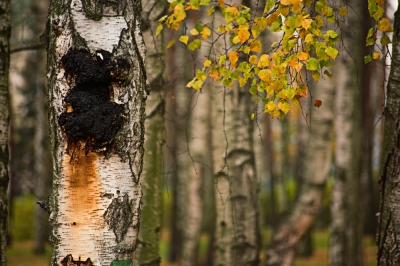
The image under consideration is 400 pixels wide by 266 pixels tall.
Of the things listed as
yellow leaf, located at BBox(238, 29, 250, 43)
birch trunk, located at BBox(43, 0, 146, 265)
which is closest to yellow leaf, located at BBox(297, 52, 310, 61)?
yellow leaf, located at BBox(238, 29, 250, 43)

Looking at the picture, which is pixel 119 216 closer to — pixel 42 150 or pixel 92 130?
pixel 92 130

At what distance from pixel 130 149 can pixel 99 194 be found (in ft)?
1.01

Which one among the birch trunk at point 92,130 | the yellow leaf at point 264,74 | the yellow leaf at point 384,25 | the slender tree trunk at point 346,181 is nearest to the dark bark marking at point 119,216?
the birch trunk at point 92,130

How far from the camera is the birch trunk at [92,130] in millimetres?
2713

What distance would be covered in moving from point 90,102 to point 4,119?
187 cm

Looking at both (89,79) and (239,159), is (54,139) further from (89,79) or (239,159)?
(239,159)

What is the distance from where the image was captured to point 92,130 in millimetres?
2691

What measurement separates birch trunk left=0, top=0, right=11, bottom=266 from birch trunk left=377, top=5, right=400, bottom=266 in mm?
3120

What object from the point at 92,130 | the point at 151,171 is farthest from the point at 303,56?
the point at 151,171

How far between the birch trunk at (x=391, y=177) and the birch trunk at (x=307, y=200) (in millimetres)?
2656

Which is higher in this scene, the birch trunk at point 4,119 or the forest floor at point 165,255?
the birch trunk at point 4,119

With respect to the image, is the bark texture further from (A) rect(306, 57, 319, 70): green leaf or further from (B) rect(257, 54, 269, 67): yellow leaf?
(A) rect(306, 57, 319, 70): green leaf

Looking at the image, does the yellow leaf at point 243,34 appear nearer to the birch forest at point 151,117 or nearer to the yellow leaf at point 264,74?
the birch forest at point 151,117

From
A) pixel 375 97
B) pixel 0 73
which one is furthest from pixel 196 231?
pixel 375 97
